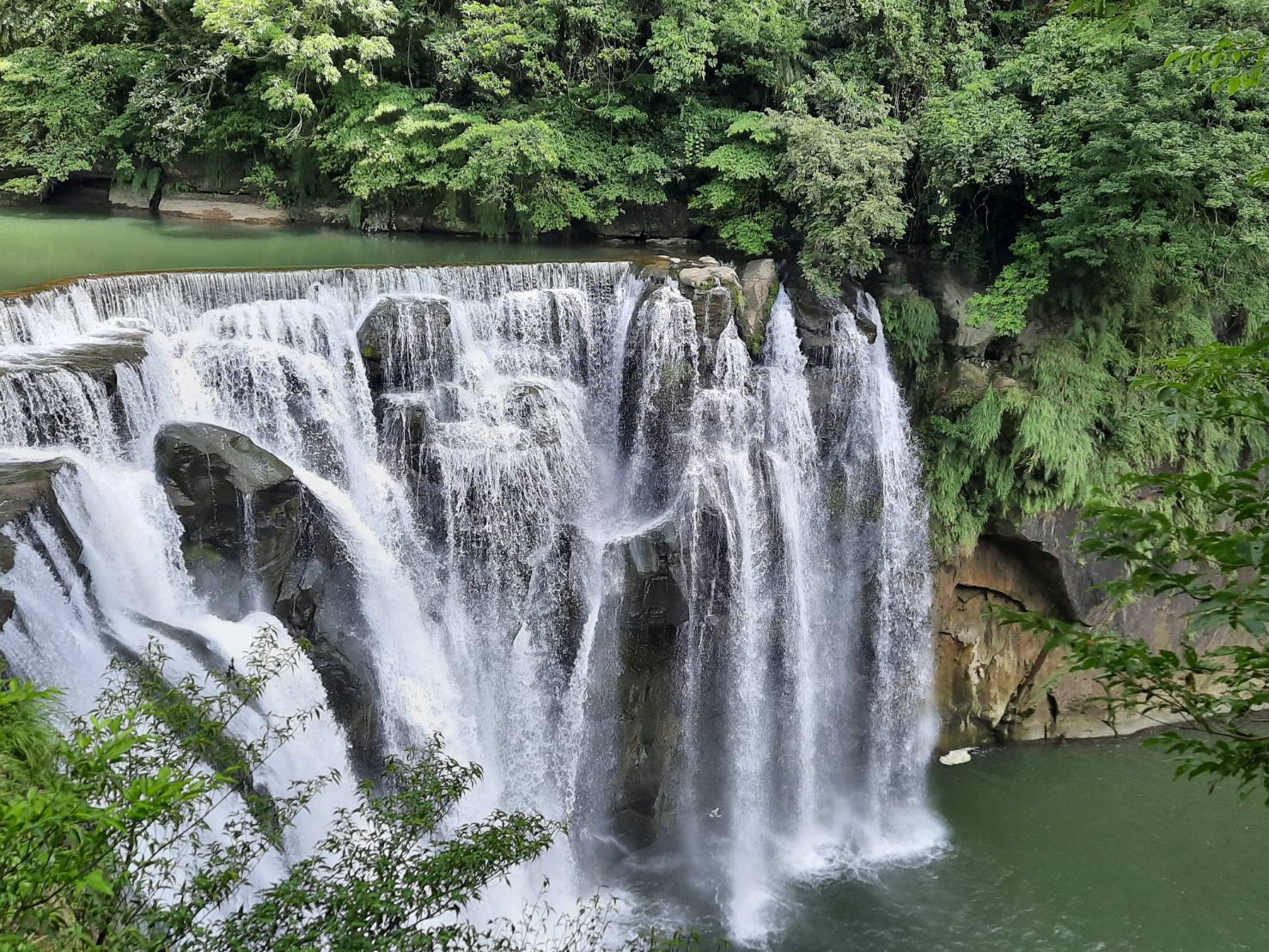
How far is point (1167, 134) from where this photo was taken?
39.6ft

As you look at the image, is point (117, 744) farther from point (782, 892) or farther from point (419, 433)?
point (782, 892)

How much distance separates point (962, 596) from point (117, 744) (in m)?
13.4

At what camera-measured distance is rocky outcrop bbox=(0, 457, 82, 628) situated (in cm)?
808

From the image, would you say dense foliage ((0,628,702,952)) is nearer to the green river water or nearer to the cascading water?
the cascading water

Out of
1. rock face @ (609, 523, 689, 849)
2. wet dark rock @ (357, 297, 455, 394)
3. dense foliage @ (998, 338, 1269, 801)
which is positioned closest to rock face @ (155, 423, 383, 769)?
wet dark rock @ (357, 297, 455, 394)

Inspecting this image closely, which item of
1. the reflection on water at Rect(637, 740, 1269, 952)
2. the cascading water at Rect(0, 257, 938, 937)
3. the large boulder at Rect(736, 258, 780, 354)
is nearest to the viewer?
the cascading water at Rect(0, 257, 938, 937)

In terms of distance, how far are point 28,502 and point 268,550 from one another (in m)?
2.38

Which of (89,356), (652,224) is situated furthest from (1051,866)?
(89,356)

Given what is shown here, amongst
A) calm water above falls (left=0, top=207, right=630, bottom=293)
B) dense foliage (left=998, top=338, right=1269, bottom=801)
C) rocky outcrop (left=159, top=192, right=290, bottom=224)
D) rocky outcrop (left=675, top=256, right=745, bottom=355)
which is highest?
rocky outcrop (left=159, top=192, right=290, bottom=224)

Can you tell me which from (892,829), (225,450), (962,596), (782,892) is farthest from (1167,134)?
(225,450)

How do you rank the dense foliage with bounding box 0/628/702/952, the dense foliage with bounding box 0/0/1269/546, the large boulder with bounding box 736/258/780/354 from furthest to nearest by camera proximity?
1. the large boulder with bounding box 736/258/780/354
2. the dense foliage with bounding box 0/0/1269/546
3. the dense foliage with bounding box 0/628/702/952

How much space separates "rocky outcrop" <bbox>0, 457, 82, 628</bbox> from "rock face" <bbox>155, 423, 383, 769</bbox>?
1.15 metres

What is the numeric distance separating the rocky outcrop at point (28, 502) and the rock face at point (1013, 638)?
38.2ft

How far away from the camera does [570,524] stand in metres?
12.2
